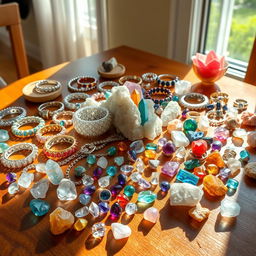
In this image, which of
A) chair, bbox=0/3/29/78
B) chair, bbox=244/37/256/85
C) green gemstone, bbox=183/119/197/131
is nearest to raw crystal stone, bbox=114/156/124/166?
green gemstone, bbox=183/119/197/131

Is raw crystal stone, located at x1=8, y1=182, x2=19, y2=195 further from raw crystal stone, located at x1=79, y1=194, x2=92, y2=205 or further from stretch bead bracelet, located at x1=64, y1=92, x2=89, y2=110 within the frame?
stretch bead bracelet, located at x1=64, y1=92, x2=89, y2=110

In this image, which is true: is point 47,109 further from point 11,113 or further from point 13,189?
point 13,189

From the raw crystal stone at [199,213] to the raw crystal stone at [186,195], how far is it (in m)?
0.02

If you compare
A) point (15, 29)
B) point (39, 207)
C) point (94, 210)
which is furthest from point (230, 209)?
point (15, 29)

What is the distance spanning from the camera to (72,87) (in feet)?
3.69

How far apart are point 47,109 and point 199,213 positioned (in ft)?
2.09

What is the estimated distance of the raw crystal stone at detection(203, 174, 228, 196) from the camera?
66 centimetres

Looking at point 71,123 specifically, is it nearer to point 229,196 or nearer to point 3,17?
point 229,196

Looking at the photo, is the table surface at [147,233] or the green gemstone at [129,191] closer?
the table surface at [147,233]

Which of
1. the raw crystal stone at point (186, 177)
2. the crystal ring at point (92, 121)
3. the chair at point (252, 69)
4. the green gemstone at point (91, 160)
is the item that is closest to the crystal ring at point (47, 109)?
the crystal ring at point (92, 121)

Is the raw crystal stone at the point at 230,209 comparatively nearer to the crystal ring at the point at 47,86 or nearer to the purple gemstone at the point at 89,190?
the purple gemstone at the point at 89,190

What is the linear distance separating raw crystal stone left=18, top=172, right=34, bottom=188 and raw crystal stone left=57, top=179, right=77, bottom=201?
88 mm

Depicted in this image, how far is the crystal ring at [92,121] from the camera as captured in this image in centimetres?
85

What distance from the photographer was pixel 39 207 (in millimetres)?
624
